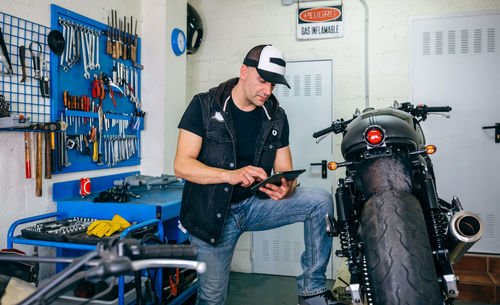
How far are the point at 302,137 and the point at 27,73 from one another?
2.47 m

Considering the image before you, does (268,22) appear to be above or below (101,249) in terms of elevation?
above

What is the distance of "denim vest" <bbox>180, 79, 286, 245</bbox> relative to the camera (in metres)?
2.01

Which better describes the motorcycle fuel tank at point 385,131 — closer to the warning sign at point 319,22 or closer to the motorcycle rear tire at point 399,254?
the motorcycle rear tire at point 399,254

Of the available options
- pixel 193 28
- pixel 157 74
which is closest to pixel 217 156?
pixel 157 74

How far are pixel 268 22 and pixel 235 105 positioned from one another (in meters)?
2.25

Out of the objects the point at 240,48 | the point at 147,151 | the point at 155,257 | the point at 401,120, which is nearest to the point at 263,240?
the point at 147,151

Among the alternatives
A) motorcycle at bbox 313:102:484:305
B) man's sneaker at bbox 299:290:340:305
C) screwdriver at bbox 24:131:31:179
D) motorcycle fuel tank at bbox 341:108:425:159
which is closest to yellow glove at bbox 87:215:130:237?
screwdriver at bbox 24:131:31:179

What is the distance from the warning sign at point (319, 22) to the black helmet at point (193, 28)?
1.07 meters

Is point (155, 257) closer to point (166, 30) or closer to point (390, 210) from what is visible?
point (390, 210)

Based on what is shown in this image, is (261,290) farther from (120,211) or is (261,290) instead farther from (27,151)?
(27,151)

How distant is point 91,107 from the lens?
3.04m

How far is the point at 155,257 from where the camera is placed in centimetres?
82

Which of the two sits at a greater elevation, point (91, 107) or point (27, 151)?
point (91, 107)

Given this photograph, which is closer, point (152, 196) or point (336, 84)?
point (152, 196)
